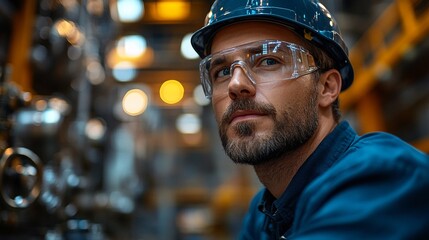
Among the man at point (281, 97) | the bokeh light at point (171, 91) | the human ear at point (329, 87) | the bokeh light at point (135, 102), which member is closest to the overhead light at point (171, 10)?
the bokeh light at point (171, 91)

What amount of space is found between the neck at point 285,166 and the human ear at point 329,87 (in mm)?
111

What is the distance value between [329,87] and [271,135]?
373 millimetres

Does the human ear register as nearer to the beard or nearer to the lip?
the beard

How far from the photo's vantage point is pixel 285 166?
1625mm

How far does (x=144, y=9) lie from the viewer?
47.7 feet

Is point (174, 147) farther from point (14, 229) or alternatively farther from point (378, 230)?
point (378, 230)

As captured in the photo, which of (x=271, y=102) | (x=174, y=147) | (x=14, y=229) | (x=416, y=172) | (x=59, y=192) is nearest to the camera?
(x=416, y=172)

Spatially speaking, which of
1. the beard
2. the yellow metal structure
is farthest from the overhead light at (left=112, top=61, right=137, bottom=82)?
the beard

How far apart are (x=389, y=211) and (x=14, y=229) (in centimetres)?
262

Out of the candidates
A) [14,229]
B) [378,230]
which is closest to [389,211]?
[378,230]

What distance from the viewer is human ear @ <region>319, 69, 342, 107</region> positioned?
1727mm

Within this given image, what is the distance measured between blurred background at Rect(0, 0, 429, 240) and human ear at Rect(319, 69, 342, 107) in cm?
160

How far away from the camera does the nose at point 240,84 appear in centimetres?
158

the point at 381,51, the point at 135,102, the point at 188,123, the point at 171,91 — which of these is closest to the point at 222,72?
the point at 381,51
